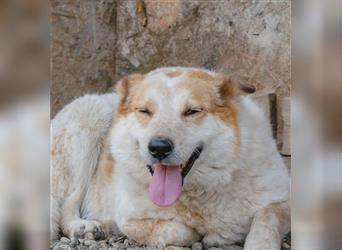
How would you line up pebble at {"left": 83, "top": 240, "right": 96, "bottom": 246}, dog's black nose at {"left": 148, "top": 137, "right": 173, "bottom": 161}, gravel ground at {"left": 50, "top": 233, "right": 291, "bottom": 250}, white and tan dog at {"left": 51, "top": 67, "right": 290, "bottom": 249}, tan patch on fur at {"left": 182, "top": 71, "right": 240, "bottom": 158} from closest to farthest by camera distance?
1. dog's black nose at {"left": 148, "top": 137, "right": 173, "bottom": 161}
2. white and tan dog at {"left": 51, "top": 67, "right": 290, "bottom": 249}
3. tan patch on fur at {"left": 182, "top": 71, "right": 240, "bottom": 158}
4. gravel ground at {"left": 50, "top": 233, "right": 291, "bottom": 250}
5. pebble at {"left": 83, "top": 240, "right": 96, "bottom": 246}

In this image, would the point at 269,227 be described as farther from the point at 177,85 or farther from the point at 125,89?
the point at 125,89

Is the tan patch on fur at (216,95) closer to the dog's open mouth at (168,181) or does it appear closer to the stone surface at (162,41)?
the dog's open mouth at (168,181)

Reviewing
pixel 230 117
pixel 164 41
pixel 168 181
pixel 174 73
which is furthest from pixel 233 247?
pixel 164 41

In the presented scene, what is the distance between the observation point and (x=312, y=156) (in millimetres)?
2035

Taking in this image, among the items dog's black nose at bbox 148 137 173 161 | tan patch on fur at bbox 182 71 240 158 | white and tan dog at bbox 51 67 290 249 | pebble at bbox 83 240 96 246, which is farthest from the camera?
pebble at bbox 83 240 96 246

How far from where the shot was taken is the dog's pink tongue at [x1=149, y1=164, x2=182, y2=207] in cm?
270

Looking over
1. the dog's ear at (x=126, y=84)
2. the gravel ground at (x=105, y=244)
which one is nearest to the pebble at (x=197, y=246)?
the gravel ground at (x=105, y=244)

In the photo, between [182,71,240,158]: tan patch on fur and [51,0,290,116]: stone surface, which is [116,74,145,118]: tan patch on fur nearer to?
[182,71,240,158]: tan patch on fur

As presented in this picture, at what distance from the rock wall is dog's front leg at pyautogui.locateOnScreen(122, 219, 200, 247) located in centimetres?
95

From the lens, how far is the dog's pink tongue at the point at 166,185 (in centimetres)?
270

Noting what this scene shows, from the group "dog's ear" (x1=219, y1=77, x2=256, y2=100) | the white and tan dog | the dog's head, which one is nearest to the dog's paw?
the white and tan dog

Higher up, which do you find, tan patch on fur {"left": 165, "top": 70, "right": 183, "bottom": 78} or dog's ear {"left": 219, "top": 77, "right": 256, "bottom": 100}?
tan patch on fur {"left": 165, "top": 70, "right": 183, "bottom": 78}

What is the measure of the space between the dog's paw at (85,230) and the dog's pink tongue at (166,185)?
51cm

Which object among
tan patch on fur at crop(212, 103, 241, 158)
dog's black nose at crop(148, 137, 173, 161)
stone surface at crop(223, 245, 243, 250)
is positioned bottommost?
stone surface at crop(223, 245, 243, 250)
